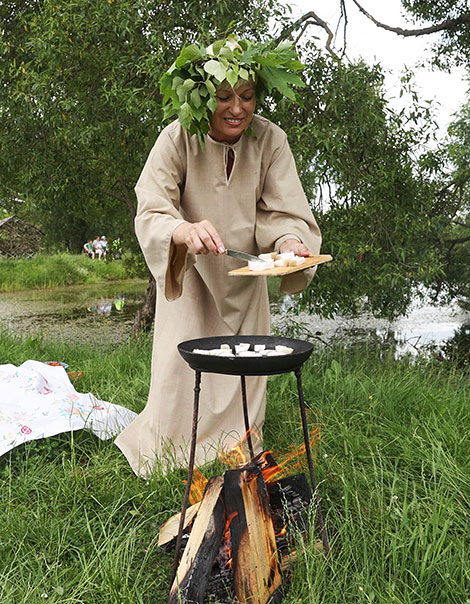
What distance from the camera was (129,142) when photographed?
5.45 metres

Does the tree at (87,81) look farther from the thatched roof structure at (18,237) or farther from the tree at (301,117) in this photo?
the thatched roof structure at (18,237)

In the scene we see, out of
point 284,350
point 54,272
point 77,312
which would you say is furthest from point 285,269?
point 54,272

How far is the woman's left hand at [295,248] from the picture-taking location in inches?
87.1

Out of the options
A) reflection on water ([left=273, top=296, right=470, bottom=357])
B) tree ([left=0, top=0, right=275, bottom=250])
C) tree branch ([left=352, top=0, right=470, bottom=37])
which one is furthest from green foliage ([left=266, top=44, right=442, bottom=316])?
reflection on water ([left=273, top=296, right=470, bottom=357])

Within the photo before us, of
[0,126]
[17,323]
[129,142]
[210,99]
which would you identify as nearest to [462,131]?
[129,142]

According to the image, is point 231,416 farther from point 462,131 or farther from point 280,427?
point 462,131

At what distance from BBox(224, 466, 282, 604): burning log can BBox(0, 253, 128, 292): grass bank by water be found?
498 inches

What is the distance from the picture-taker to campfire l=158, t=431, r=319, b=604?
1.79 meters

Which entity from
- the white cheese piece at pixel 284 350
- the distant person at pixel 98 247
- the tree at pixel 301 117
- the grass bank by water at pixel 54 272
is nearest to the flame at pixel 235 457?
the white cheese piece at pixel 284 350

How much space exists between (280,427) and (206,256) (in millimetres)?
1107

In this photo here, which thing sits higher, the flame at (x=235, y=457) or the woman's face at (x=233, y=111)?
the woman's face at (x=233, y=111)

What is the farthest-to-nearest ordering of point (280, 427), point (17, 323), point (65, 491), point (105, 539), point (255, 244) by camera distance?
1. point (17, 323)
2. point (280, 427)
3. point (255, 244)
4. point (65, 491)
5. point (105, 539)

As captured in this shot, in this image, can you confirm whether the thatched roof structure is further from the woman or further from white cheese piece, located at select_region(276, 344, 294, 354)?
white cheese piece, located at select_region(276, 344, 294, 354)

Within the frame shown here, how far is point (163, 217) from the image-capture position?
2.16 meters
